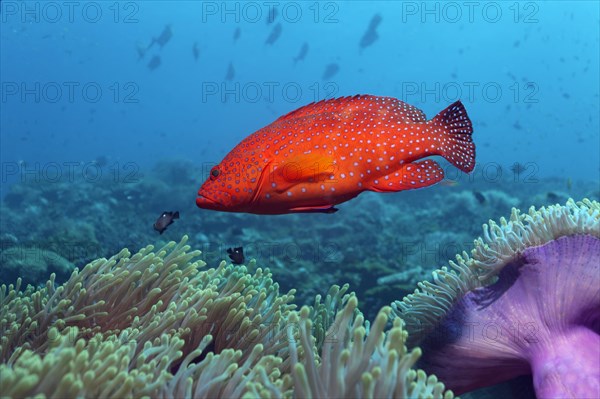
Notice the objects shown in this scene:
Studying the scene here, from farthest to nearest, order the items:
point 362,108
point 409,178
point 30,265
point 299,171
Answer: point 30,265 < point 362,108 < point 409,178 < point 299,171

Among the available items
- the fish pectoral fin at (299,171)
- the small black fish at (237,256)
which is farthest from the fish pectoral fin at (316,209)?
the small black fish at (237,256)

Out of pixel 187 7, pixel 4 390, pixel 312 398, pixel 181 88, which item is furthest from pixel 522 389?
pixel 181 88

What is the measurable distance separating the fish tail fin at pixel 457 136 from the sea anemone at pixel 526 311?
580 mm

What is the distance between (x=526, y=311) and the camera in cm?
272

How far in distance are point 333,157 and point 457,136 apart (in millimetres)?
883

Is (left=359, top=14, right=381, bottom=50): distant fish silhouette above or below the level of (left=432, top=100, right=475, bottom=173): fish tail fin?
above

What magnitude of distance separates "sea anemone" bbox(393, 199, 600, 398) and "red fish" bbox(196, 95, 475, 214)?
0.66 metres

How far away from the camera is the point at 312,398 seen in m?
1.69

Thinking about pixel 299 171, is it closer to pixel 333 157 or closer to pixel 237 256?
pixel 333 157

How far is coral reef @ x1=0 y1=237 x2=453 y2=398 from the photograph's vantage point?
1.68 m

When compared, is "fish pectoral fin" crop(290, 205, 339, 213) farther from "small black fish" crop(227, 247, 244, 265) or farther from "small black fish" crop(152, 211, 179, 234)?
"small black fish" crop(152, 211, 179, 234)

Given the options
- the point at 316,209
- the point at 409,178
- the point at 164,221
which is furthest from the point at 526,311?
the point at 164,221

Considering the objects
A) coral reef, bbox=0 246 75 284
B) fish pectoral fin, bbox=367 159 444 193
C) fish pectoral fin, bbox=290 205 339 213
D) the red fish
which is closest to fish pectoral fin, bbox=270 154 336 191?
the red fish

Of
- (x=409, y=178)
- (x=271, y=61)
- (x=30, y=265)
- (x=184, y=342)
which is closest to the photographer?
(x=184, y=342)
